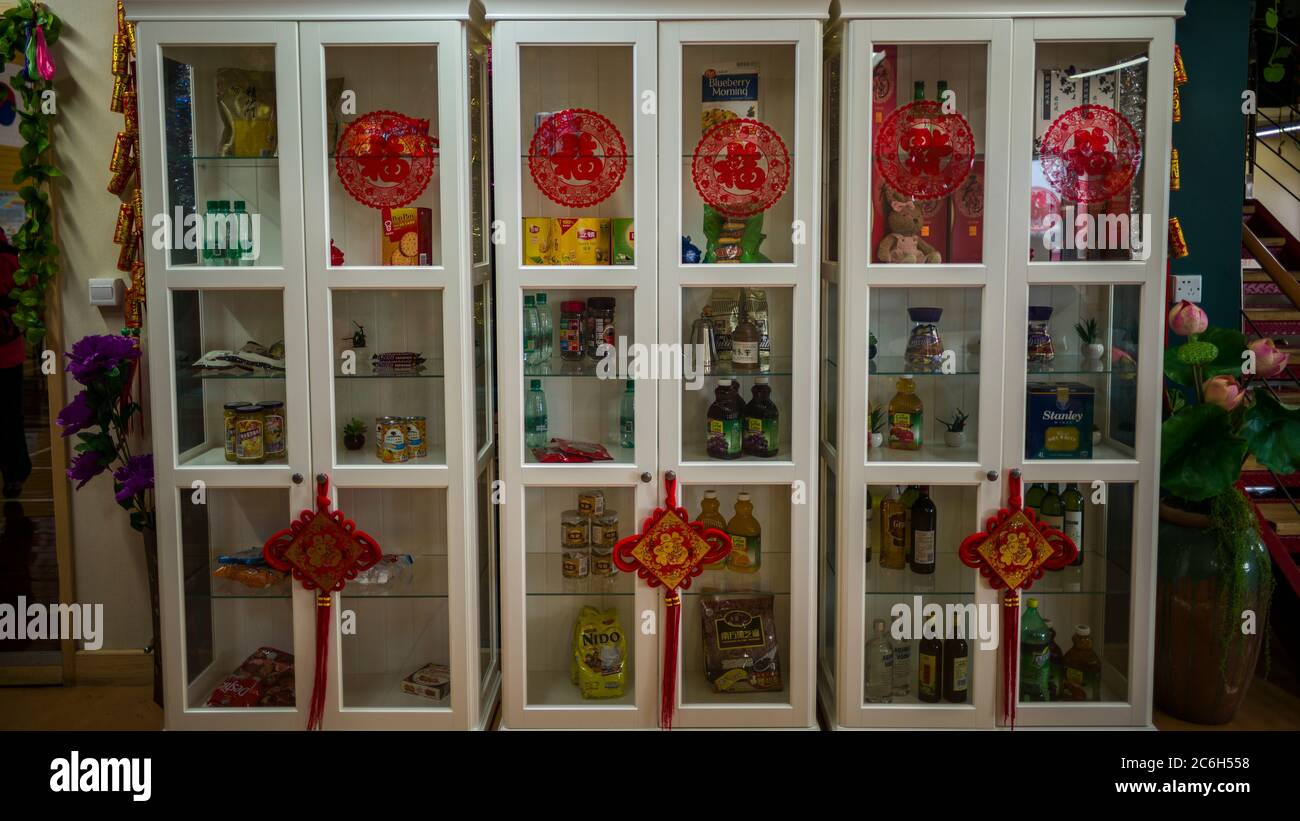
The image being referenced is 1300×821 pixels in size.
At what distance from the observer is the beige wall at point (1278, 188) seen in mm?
7336

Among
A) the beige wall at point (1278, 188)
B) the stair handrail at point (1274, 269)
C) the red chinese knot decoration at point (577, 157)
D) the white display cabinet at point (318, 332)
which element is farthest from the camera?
the beige wall at point (1278, 188)

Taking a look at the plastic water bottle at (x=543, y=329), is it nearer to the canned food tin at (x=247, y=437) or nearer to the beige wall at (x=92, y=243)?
the canned food tin at (x=247, y=437)

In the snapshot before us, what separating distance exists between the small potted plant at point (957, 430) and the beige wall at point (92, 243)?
2670 millimetres

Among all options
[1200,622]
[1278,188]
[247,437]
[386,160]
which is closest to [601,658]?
[247,437]

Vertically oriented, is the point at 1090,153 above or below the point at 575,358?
above

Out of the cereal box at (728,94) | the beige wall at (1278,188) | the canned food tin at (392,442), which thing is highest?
the beige wall at (1278,188)

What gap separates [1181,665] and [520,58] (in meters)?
2.63

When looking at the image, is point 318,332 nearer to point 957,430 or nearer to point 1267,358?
point 957,430

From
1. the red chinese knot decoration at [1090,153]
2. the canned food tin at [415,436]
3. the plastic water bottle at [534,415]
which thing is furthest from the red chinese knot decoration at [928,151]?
the canned food tin at [415,436]

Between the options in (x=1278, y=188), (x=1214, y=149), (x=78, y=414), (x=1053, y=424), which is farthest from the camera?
(x=1278, y=188)

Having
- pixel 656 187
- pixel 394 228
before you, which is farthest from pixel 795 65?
pixel 394 228

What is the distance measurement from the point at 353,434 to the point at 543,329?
0.63m

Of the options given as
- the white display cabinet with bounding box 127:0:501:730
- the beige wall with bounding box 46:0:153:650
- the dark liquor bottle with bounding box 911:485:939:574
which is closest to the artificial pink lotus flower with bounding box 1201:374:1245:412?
the dark liquor bottle with bounding box 911:485:939:574

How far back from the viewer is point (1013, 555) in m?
2.87
